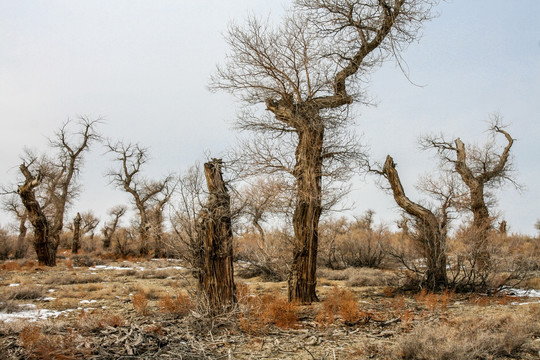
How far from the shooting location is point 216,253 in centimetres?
810

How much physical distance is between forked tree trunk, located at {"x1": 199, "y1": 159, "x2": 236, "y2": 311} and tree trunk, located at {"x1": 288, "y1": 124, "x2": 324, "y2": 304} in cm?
280

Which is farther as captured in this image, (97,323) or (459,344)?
(97,323)

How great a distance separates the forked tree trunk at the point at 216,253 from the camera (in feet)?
26.3

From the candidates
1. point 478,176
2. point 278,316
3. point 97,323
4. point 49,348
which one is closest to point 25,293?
point 97,323

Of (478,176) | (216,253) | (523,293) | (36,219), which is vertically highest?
(478,176)

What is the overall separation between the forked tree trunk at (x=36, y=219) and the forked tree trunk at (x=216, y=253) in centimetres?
1659

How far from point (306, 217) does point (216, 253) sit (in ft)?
10.9

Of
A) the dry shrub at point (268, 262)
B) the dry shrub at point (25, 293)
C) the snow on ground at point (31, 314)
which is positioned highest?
the dry shrub at point (268, 262)

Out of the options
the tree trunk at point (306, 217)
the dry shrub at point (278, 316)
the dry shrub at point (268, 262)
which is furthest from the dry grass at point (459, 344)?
the dry shrub at point (268, 262)

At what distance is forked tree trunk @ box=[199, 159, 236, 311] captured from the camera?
8.01 metres

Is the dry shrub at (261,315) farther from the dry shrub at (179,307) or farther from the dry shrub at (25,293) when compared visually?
the dry shrub at (25,293)

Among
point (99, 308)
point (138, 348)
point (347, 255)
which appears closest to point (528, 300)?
point (138, 348)

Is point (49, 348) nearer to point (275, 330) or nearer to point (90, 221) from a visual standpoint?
point (275, 330)

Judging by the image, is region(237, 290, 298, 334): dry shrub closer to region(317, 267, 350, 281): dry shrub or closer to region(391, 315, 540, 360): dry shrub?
region(391, 315, 540, 360): dry shrub
